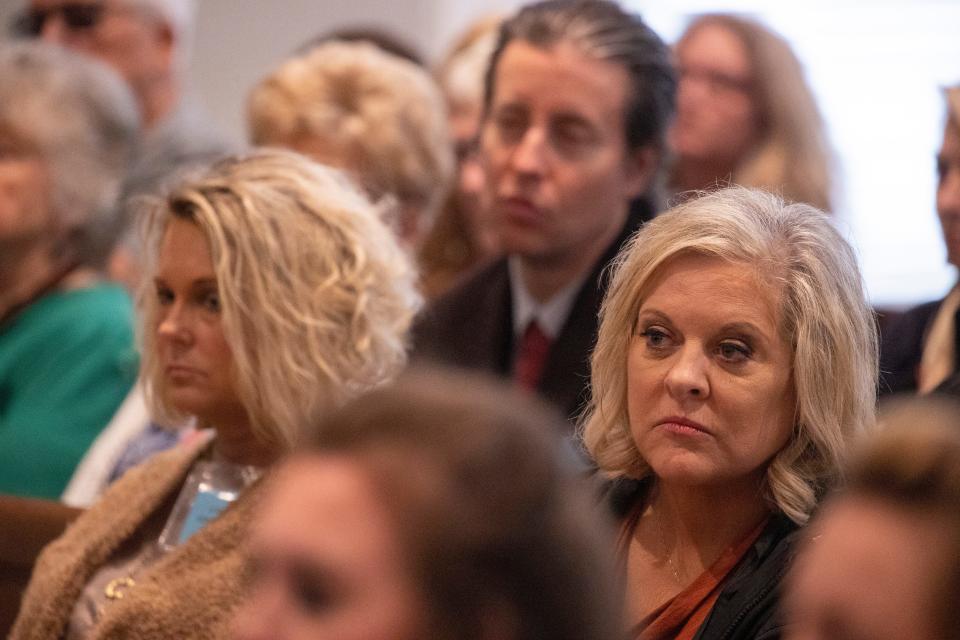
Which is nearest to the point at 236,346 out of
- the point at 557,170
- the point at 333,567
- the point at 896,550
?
the point at 557,170

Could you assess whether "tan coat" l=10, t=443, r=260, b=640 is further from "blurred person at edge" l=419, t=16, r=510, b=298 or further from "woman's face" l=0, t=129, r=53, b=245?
"blurred person at edge" l=419, t=16, r=510, b=298

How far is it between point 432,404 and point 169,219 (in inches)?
59.8

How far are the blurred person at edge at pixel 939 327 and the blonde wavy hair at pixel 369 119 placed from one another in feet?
3.96

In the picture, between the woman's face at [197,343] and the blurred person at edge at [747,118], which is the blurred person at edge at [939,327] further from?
the woman's face at [197,343]

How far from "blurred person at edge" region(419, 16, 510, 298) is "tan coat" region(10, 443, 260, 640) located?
128cm

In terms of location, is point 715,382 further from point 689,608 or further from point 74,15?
point 74,15

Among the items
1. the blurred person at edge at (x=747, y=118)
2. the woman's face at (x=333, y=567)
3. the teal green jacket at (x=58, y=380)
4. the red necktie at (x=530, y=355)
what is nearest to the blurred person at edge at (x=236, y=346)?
→ the red necktie at (x=530, y=355)

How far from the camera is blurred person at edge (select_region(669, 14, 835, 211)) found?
330 cm

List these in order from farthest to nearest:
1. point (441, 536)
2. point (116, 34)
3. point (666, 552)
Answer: point (116, 34) < point (666, 552) < point (441, 536)

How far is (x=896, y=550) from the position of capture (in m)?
1.04

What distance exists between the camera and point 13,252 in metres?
3.37

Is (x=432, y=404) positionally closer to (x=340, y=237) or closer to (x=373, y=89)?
(x=340, y=237)

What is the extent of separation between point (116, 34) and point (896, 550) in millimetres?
3419

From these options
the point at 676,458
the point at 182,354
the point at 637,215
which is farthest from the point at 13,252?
the point at 676,458
